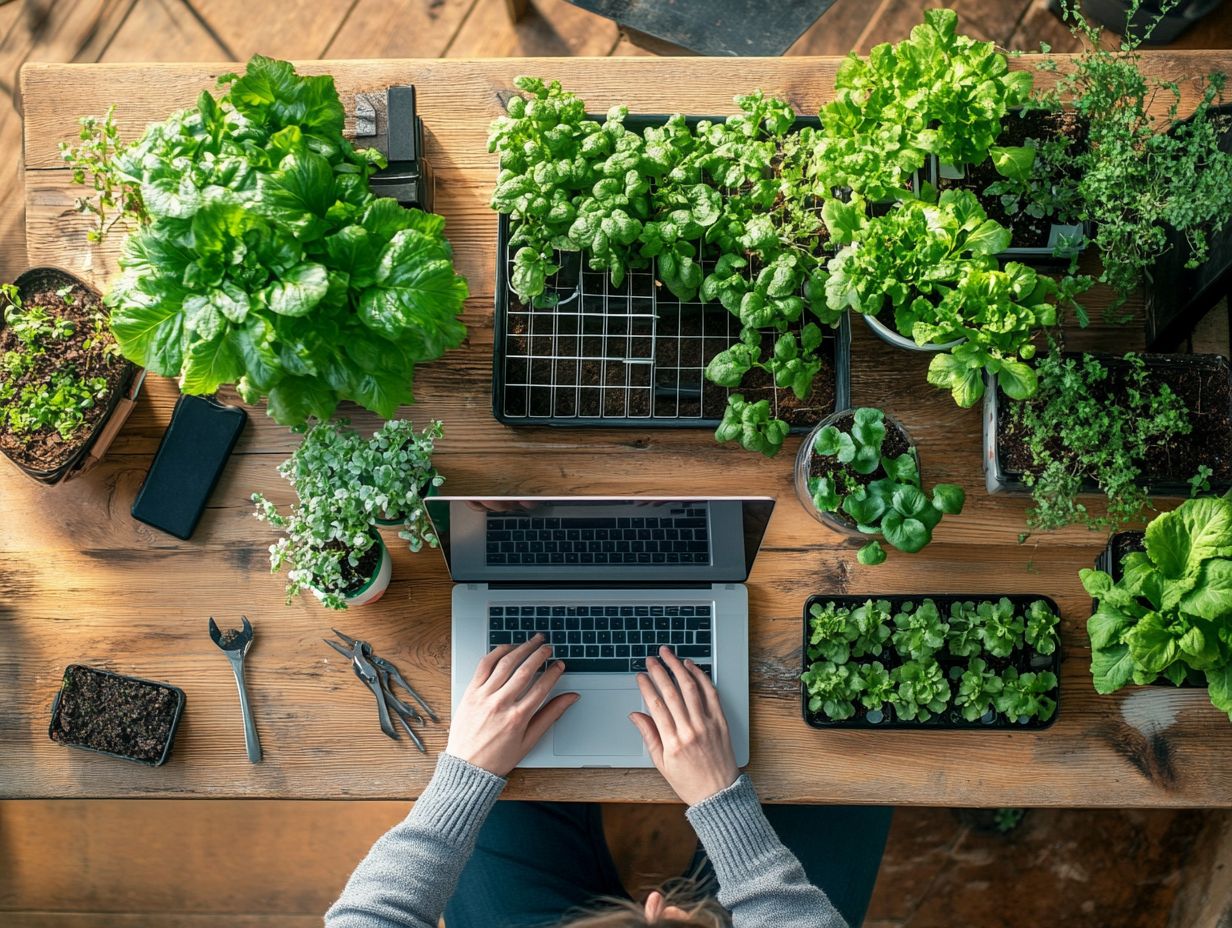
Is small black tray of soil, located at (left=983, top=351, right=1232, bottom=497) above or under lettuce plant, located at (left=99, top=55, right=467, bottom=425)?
under

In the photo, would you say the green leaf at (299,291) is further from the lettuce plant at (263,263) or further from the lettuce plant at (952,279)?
the lettuce plant at (952,279)

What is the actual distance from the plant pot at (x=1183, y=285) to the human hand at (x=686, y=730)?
929 mm

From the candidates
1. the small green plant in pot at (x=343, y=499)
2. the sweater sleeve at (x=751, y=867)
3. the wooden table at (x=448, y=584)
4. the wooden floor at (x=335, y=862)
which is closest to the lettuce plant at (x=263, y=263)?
the small green plant in pot at (x=343, y=499)

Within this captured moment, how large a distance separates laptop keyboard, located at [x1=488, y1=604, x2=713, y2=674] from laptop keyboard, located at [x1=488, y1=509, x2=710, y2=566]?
103 mm

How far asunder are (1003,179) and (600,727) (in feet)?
3.56

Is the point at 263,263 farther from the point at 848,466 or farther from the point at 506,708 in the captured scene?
the point at 848,466

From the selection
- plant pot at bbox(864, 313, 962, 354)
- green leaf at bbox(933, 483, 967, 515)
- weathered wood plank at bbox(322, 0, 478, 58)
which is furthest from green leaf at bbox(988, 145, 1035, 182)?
weathered wood plank at bbox(322, 0, 478, 58)

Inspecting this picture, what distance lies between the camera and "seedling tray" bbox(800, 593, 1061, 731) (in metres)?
1.49

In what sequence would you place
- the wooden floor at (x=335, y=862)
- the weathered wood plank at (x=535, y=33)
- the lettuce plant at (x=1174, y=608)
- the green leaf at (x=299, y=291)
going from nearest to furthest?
the green leaf at (x=299, y=291) → the lettuce plant at (x=1174, y=608) → the wooden floor at (x=335, y=862) → the weathered wood plank at (x=535, y=33)

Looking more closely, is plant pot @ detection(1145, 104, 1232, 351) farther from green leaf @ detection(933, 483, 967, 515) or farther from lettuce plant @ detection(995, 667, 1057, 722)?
lettuce plant @ detection(995, 667, 1057, 722)

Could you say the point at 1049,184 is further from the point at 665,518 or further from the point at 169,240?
the point at 169,240

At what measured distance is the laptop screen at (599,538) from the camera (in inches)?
55.0

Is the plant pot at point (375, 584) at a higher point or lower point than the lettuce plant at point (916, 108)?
lower

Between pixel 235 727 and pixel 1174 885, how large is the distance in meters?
2.22
